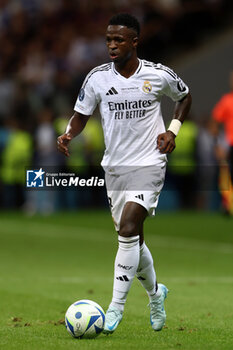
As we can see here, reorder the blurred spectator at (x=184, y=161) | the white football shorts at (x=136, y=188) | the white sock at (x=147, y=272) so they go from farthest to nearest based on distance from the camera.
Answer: the blurred spectator at (x=184, y=161)
the white sock at (x=147, y=272)
the white football shorts at (x=136, y=188)

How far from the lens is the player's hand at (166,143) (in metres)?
7.13

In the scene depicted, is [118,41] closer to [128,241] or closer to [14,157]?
[128,241]

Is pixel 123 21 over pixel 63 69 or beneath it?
over

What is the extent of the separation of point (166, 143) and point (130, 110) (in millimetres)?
387

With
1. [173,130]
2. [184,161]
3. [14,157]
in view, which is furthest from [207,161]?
[173,130]

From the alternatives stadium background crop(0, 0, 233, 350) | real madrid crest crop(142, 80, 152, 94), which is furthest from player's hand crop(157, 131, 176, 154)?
stadium background crop(0, 0, 233, 350)

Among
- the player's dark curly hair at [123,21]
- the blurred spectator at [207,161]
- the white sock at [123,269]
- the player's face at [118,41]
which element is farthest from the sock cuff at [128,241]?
the blurred spectator at [207,161]

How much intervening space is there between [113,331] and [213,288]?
11.6ft

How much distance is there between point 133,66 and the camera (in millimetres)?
7270

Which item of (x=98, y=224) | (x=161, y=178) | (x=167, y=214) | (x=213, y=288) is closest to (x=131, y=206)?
(x=161, y=178)

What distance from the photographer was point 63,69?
24328 millimetres

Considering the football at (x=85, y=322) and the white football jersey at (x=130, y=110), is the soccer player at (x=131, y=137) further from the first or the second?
the football at (x=85, y=322)

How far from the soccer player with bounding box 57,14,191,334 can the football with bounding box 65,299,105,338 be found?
7.3 inches

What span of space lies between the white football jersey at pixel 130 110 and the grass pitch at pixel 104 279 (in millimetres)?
1410
